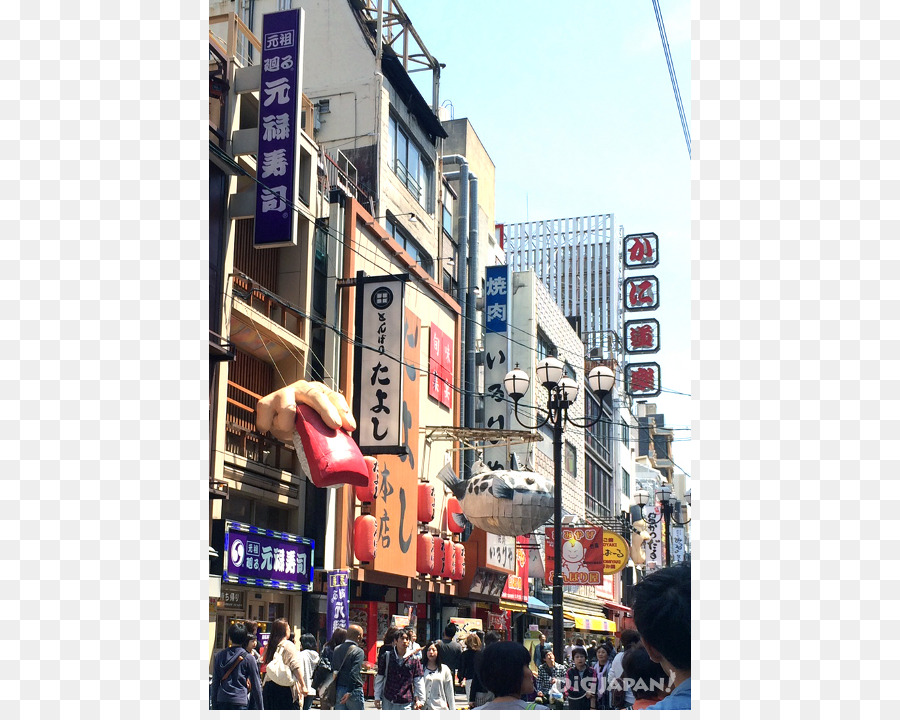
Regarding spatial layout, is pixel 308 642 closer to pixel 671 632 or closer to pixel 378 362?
pixel 378 362

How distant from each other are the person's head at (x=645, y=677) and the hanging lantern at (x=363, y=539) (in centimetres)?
1658

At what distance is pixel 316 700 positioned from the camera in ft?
38.6

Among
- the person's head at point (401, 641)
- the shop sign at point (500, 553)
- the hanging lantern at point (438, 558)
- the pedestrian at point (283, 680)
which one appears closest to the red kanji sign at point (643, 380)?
the shop sign at point (500, 553)

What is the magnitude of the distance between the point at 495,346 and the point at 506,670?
33.2 meters

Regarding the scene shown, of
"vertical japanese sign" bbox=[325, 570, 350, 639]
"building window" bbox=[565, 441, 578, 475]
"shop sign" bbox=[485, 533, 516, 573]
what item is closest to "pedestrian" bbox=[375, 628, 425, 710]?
"vertical japanese sign" bbox=[325, 570, 350, 639]

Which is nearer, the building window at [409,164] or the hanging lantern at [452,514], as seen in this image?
the hanging lantern at [452,514]

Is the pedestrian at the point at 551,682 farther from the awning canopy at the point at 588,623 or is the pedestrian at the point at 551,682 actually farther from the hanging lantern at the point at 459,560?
the awning canopy at the point at 588,623

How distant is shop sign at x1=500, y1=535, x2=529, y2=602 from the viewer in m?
36.7

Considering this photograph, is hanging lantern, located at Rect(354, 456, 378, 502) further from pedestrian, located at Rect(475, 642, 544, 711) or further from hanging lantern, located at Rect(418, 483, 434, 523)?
pedestrian, located at Rect(475, 642, 544, 711)

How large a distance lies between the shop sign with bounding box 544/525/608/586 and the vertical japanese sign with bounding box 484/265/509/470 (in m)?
7.76

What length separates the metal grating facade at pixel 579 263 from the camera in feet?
316

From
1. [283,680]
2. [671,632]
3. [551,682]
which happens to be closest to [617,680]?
[283,680]

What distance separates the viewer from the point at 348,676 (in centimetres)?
1174
